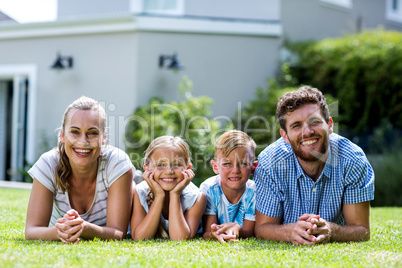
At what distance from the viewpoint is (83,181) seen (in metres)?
4.32

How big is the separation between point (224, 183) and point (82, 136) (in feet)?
4.32

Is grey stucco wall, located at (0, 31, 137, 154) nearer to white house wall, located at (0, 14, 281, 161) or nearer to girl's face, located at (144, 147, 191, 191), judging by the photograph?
white house wall, located at (0, 14, 281, 161)

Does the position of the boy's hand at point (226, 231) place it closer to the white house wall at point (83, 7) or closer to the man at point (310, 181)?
the man at point (310, 181)

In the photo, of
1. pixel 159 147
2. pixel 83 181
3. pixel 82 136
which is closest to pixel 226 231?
pixel 159 147

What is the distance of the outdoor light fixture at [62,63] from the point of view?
1121cm

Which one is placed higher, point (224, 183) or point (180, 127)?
point (180, 127)

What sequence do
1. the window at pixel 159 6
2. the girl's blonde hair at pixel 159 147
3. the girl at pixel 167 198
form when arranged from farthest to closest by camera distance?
the window at pixel 159 6
the girl's blonde hair at pixel 159 147
the girl at pixel 167 198

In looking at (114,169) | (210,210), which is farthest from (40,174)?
(210,210)

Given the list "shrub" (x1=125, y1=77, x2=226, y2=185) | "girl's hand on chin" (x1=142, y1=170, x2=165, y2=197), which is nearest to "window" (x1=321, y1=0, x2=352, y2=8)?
"shrub" (x1=125, y1=77, x2=226, y2=185)

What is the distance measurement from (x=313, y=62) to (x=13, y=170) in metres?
7.44

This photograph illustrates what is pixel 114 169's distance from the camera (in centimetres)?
425

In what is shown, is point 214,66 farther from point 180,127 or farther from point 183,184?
point 183,184

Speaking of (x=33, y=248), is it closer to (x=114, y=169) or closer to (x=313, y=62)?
(x=114, y=169)

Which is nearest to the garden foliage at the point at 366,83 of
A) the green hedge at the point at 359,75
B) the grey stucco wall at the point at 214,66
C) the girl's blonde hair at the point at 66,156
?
the green hedge at the point at 359,75
